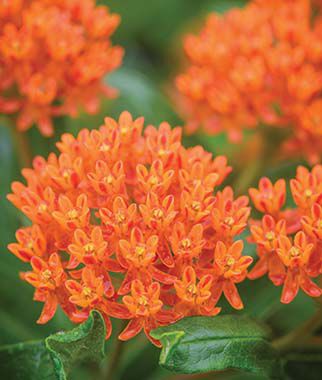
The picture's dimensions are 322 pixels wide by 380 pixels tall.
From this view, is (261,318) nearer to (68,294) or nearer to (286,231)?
(286,231)

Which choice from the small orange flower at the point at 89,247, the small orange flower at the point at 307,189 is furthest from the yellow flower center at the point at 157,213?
the small orange flower at the point at 307,189

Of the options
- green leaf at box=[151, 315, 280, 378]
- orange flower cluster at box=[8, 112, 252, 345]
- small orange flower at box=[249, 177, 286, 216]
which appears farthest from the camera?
small orange flower at box=[249, 177, 286, 216]

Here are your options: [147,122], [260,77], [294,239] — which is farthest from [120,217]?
[147,122]

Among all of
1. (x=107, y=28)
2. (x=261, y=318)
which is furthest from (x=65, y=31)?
(x=261, y=318)

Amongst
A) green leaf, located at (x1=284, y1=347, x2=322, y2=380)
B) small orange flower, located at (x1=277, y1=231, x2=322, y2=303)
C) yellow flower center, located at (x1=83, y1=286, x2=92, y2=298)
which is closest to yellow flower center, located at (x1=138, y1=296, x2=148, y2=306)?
yellow flower center, located at (x1=83, y1=286, x2=92, y2=298)

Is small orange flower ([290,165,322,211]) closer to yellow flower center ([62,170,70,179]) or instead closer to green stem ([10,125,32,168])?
yellow flower center ([62,170,70,179])
